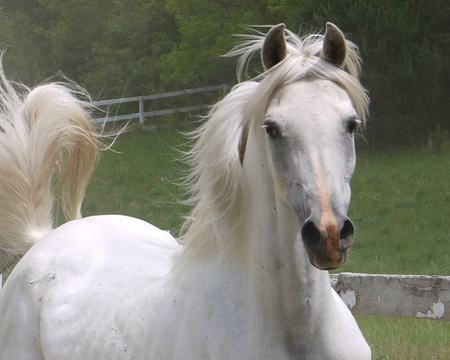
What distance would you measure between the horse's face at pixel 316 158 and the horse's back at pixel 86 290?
1.10 m

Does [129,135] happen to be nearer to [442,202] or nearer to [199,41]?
[199,41]

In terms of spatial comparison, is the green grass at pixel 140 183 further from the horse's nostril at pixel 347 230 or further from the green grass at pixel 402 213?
the horse's nostril at pixel 347 230

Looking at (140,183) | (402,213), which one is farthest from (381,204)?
(140,183)


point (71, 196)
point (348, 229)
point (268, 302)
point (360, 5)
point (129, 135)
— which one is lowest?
point (129, 135)

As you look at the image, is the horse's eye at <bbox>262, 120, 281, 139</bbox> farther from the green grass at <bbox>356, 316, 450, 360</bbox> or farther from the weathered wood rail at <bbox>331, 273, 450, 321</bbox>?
the green grass at <bbox>356, 316, 450, 360</bbox>

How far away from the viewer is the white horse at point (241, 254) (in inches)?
130

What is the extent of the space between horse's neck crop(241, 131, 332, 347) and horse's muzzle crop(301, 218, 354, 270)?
375 millimetres

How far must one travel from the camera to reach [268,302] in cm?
366

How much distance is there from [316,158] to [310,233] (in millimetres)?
262

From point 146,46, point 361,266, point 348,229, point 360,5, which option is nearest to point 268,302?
point 348,229

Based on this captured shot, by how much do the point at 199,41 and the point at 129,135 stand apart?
3.95 meters

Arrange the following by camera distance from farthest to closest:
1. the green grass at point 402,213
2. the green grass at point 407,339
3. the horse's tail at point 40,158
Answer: the green grass at point 402,213 < the green grass at point 407,339 < the horse's tail at point 40,158

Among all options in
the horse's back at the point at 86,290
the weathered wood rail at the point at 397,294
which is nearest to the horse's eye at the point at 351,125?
the horse's back at the point at 86,290

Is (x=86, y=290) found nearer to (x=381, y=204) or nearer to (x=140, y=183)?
(x=381, y=204)
